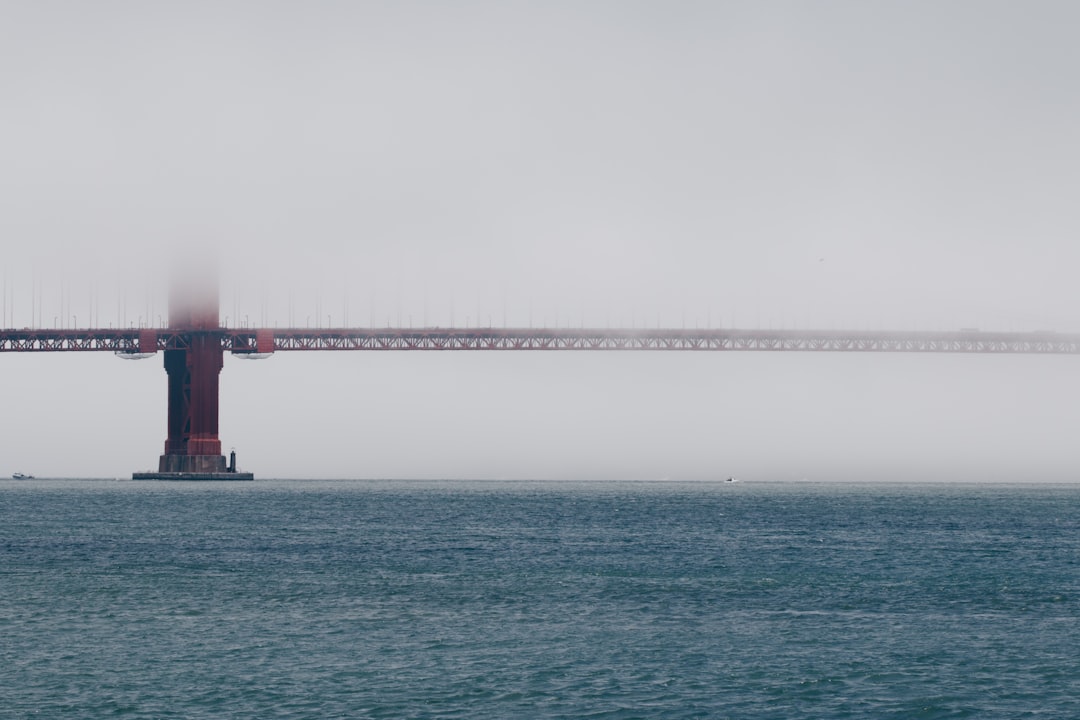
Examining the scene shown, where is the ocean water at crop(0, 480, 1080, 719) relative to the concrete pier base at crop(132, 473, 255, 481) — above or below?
below

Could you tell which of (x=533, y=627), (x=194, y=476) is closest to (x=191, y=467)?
(x=194, y=476)

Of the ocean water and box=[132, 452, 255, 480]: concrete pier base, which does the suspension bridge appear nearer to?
box=[132, 452, 255, 480]: concrete pier base

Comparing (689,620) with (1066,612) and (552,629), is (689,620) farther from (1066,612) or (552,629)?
(1066,612)

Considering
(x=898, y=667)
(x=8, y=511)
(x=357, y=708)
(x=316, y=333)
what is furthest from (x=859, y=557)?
(x=316, y=333)

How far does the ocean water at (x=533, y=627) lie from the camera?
103ft

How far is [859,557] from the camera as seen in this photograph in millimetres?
68500

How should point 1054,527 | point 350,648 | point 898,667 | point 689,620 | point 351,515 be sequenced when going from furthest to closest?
point 351,515
point 1054,527
point 689,620
point 350,648
point 898,667

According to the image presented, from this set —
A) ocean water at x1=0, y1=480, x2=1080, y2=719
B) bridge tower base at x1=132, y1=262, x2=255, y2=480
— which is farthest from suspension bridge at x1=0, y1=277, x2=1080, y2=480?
ocean water at x1=0, y1=480, x2=1080, y2=719

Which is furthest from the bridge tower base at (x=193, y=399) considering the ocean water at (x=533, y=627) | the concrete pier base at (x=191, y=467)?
the ocean water at (x=533, y=627)

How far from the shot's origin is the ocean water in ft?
103

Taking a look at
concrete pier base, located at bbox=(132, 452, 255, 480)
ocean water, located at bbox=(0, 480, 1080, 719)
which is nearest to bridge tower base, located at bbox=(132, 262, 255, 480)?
concrete pier base, located at bbox=(132, 452, 255, 480)

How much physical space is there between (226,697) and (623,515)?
296ft

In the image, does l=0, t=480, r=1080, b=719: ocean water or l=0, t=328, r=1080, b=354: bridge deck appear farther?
l=0, t=328, r=1080, b=354: bridge deck

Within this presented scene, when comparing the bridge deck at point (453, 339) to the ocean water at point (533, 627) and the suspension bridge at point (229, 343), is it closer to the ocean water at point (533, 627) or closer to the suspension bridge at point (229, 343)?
the suspension bridge at point (229, 343)
